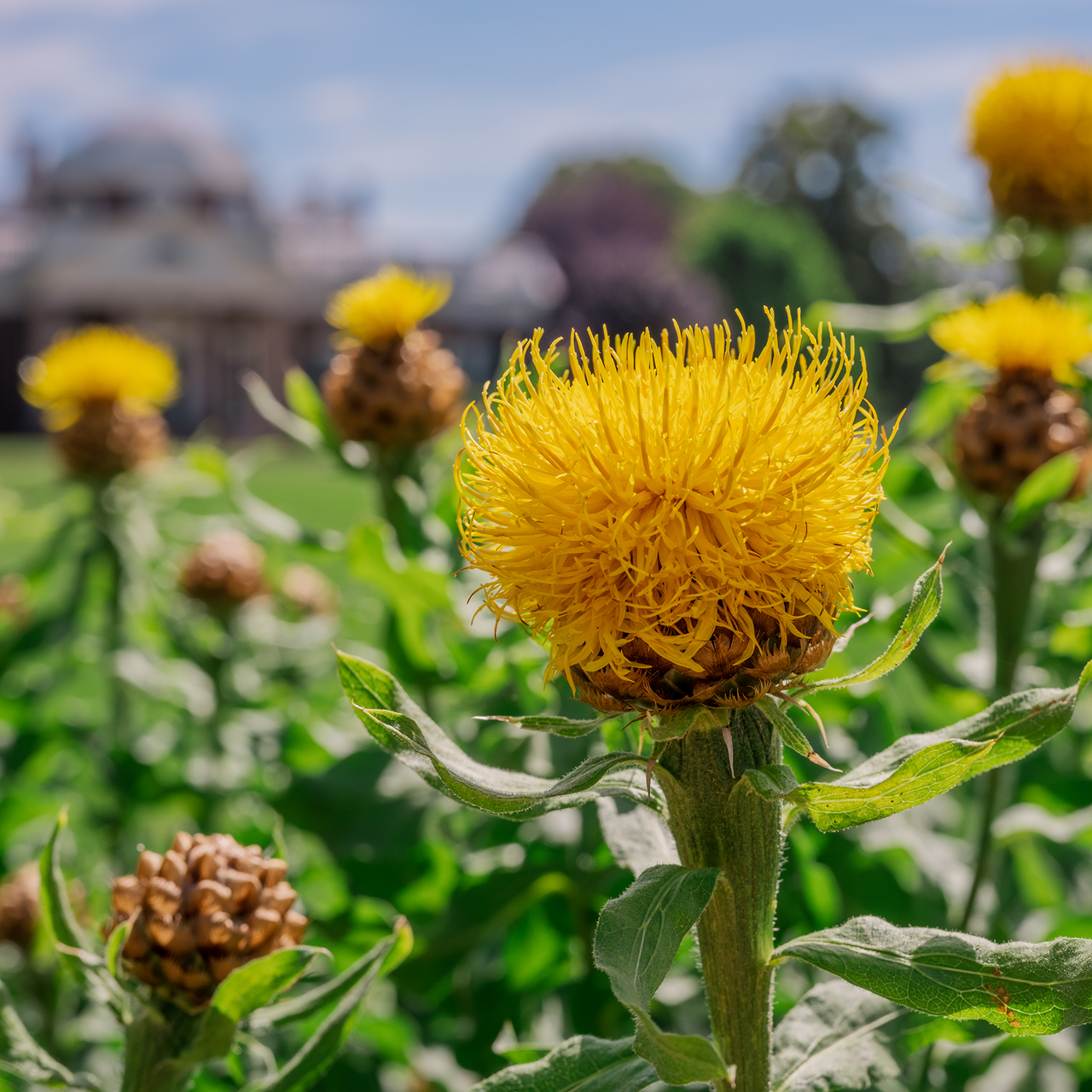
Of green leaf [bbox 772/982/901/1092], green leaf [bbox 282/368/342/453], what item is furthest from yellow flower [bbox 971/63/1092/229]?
green leaf [bbox 772/982/901/1092]

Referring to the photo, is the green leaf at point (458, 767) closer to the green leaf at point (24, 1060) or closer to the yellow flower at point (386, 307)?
the green leaf at point (24, 1060)

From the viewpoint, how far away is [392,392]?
2.41 metres

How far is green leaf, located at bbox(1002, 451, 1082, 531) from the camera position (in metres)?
1.68

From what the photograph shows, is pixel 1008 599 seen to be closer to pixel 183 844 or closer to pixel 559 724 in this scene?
pixel 559 724

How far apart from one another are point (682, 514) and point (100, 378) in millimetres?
2756

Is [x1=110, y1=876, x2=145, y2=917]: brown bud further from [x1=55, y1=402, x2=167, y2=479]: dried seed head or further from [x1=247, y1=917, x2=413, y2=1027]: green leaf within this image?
[x1=55, y1=402, x2=167, y2=479]: dried seed head

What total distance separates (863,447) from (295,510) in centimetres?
1463

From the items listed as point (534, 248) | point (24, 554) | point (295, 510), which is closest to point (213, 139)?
point (534, 248)

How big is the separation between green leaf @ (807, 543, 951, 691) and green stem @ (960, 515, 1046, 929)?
1.01 m

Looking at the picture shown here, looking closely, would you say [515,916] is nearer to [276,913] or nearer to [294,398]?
[276,913]

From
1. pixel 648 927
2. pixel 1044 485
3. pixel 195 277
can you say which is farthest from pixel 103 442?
pixel 195 277

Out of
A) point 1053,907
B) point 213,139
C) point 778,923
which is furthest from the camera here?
point 213,139

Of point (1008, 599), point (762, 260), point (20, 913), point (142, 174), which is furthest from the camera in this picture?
point (142, 174)

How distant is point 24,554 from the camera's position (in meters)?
11.3
